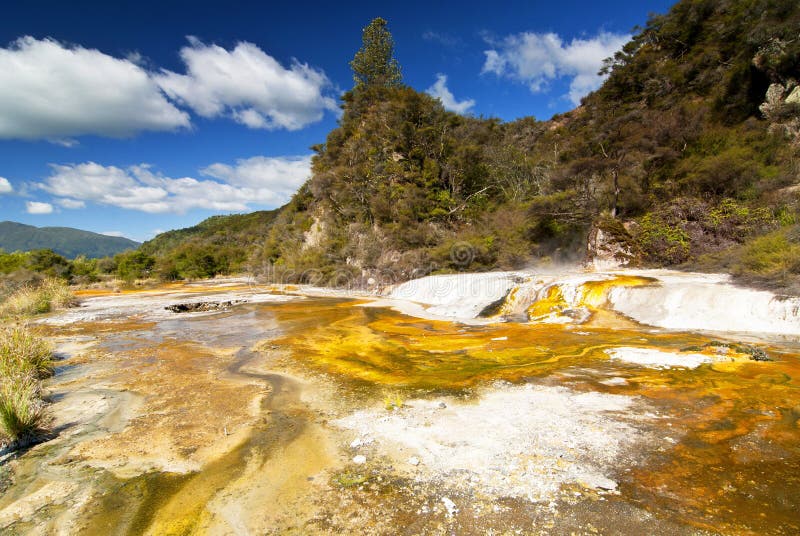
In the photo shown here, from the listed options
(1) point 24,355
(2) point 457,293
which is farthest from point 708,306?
(1) point 24,355

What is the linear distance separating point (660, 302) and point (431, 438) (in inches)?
376

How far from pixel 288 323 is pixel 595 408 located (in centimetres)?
1069

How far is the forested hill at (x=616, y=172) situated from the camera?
1595cm

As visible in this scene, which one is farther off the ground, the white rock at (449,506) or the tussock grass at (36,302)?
the tussock grass at (36,302)

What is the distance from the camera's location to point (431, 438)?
4480mm

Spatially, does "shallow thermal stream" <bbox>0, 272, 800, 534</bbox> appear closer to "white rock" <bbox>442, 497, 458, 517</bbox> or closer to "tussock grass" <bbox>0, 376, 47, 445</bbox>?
"white rock" <bbox>442, 497, 458, 517</bbox>

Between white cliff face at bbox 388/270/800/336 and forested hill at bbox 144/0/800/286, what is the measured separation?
1.20 meters

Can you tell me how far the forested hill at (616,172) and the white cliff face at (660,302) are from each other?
120 cm

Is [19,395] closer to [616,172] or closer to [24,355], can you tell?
[24,355]

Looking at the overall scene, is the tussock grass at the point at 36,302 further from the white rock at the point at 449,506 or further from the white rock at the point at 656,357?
the white rock at the point at 656,357

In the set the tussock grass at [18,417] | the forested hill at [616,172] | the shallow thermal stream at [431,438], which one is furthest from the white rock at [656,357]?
the tussock grass at [18,417]

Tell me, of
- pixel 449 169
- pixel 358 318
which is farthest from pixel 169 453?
pixel 449 169

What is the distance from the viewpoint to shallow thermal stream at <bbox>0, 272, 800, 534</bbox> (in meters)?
3.18

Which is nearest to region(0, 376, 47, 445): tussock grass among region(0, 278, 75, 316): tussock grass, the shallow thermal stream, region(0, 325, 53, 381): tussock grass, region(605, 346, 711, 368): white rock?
the shallow thermal stream
